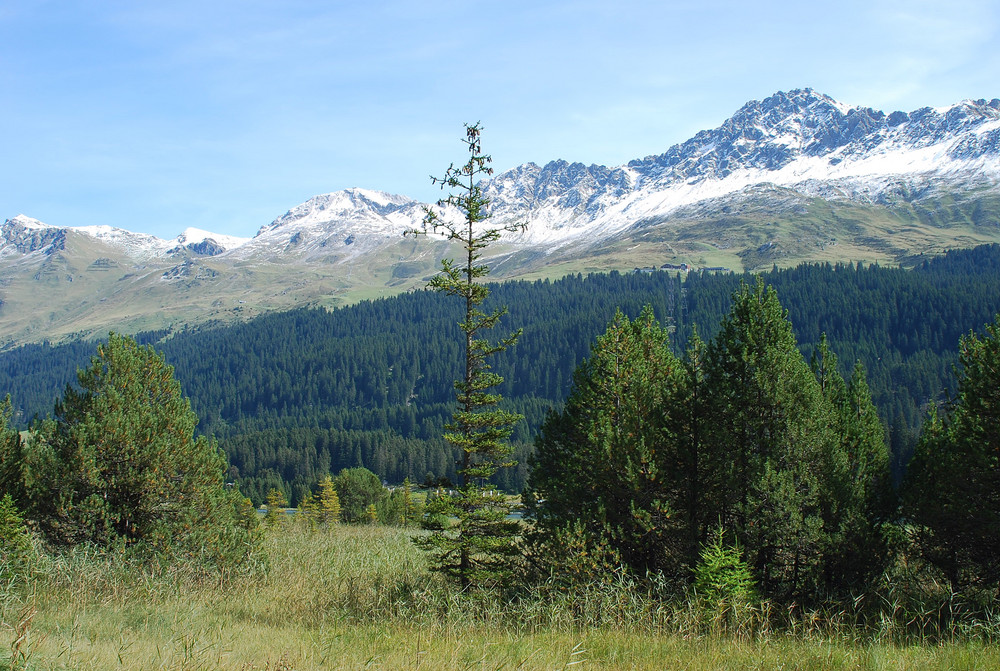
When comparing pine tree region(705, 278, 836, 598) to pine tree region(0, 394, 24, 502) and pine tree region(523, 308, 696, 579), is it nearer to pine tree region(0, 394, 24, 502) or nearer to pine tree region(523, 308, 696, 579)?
pine tree region(523, 308, 696, 579)

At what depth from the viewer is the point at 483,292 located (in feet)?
56.6

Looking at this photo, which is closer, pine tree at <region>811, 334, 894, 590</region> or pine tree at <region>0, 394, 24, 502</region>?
pine tree at <region>811, 334, 894, 590</region>

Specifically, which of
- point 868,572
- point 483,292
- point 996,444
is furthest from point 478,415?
point 996,444

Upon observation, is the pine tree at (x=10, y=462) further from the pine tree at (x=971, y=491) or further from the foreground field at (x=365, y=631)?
the pine tree at (x=971, y=491)

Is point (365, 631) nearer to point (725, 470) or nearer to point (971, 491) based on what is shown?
point (725, 470)

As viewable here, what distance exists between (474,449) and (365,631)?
639cm

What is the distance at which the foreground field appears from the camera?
26.2 feet

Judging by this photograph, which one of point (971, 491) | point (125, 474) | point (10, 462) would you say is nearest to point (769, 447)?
point (971, 491)

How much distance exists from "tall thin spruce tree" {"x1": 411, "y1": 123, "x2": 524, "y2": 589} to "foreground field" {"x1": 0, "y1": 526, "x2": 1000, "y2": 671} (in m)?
1.10

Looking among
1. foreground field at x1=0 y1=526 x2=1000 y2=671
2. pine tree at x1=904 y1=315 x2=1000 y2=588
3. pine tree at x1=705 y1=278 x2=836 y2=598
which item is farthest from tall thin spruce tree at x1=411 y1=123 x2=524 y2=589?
pine tree at x1=904 y1=315 x2=1000 y2=588

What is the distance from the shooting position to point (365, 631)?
10.8 meters

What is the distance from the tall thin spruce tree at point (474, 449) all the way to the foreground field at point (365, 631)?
Result: 1103 mm

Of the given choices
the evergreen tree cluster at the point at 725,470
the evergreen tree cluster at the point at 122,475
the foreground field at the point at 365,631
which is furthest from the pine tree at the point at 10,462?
the evergreen tree cluster at the point at 725,470

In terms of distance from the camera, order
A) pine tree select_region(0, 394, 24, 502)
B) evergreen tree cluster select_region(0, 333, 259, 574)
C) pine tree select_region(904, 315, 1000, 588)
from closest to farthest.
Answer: pine tree select_region(904, 315, 1000, 588), evergreen tree cluster select_region(0, 333, 259, 574), pine tree select_region(0, 394, 24, 502)
